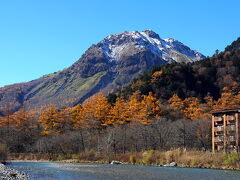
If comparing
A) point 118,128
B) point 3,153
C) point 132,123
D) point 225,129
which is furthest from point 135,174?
point 132,123

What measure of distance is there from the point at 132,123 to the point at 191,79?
5083 centimetres

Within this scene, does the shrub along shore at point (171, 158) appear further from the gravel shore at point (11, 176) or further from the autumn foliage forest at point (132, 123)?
the gravel shore at point (11, 176)

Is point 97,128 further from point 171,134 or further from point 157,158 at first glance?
point 157,158

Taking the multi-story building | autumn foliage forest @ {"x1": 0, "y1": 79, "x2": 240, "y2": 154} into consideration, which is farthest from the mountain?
the multi-story building

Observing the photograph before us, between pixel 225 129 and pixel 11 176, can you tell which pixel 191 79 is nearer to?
pixel 225 129

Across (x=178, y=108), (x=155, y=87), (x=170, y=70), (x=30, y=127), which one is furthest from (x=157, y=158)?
(x=170, y=70)

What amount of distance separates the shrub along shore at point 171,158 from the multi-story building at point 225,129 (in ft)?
59.6

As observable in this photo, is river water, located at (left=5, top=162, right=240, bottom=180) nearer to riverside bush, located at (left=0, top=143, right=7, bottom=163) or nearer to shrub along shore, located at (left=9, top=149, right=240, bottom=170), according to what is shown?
shrub along shore, located at (left=9, top=149, right=240, bottom=170)

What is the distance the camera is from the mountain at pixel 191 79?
12225 cm

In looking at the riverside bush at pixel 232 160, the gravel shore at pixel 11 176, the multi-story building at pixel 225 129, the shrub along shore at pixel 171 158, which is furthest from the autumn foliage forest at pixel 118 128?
the gravel shore at pixel 11 176

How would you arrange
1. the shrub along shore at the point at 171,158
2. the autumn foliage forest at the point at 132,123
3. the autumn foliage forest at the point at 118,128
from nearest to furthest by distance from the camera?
the shrub along shore at the point at 171,158 → the autumn foliage forest at the point at 118,128 → the autumn foliage forest at the point at 132,123

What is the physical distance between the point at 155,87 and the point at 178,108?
870 inches

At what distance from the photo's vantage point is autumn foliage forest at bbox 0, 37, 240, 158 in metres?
79.5

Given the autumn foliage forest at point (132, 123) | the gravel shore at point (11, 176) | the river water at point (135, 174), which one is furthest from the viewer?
the autumn foliage forest at point (132, 123)
